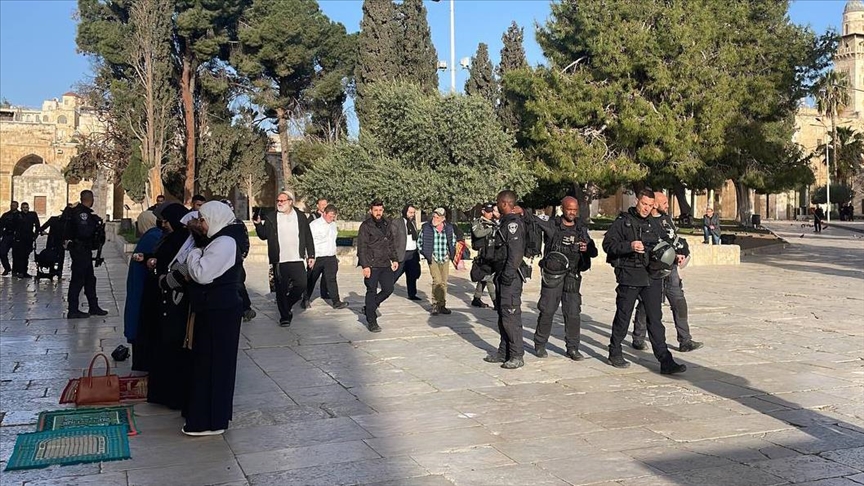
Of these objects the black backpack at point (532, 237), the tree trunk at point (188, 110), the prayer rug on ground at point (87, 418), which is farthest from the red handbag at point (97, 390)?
the tree trunk at point (188, 110)

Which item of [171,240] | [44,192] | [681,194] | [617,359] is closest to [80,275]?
[171,240]

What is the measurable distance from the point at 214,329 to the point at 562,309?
3698 mm

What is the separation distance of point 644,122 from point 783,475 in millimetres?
21496

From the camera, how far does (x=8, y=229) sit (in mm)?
18172

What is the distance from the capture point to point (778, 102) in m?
25.8

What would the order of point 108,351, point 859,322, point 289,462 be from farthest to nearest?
1. point 859,322
2. point 108,351
3. point 289,462

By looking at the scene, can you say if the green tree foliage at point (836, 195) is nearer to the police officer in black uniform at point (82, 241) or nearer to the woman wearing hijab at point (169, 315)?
the police officer in black uniform at point (82, 241)

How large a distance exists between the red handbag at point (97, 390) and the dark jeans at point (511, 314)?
A: 330 cm

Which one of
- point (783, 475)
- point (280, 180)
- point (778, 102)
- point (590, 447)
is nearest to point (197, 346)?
point (590, 447)

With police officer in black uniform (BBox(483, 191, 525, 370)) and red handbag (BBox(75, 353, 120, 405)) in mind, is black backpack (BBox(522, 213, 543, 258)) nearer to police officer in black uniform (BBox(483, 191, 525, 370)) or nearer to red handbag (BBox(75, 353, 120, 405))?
police officer in black uniform (BBox(483, 191, 525, 370))

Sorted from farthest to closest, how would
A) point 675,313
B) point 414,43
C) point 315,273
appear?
point 414,43
point 315,273
point 675,313

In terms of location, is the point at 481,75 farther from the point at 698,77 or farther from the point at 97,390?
the point at 97,390

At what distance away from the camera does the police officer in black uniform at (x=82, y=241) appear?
10664 mm

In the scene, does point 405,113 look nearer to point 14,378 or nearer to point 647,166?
point 647,166
